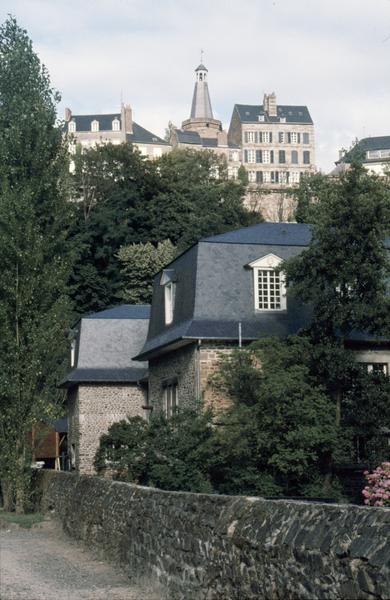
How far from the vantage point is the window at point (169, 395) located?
28.0 metres

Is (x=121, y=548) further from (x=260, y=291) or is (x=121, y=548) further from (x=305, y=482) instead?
(x=260, y=291)

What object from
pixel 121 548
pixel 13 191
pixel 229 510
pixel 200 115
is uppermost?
pixel 200 115

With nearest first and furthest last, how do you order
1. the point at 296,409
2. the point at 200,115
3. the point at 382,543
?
the point at 382,543 → the point at 296,409 → the point at 200,115

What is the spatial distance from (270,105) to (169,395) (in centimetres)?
11806

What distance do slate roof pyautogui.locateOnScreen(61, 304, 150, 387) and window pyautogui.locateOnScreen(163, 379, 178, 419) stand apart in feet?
24.1

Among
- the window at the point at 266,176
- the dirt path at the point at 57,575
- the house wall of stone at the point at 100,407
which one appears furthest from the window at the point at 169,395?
the window at the point at 266,176

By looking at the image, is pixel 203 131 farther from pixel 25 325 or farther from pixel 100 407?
pixel 25 325

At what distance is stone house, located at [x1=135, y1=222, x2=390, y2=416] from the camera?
25578mm

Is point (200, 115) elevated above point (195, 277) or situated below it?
above

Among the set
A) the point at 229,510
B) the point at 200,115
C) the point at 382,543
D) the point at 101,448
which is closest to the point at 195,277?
the point at 101,448

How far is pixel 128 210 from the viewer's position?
65.8 m

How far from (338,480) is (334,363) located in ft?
9.62

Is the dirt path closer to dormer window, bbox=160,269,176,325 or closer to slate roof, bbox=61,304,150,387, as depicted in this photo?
dormer window, bbox=160,269,176,325

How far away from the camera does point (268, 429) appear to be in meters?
22.4
